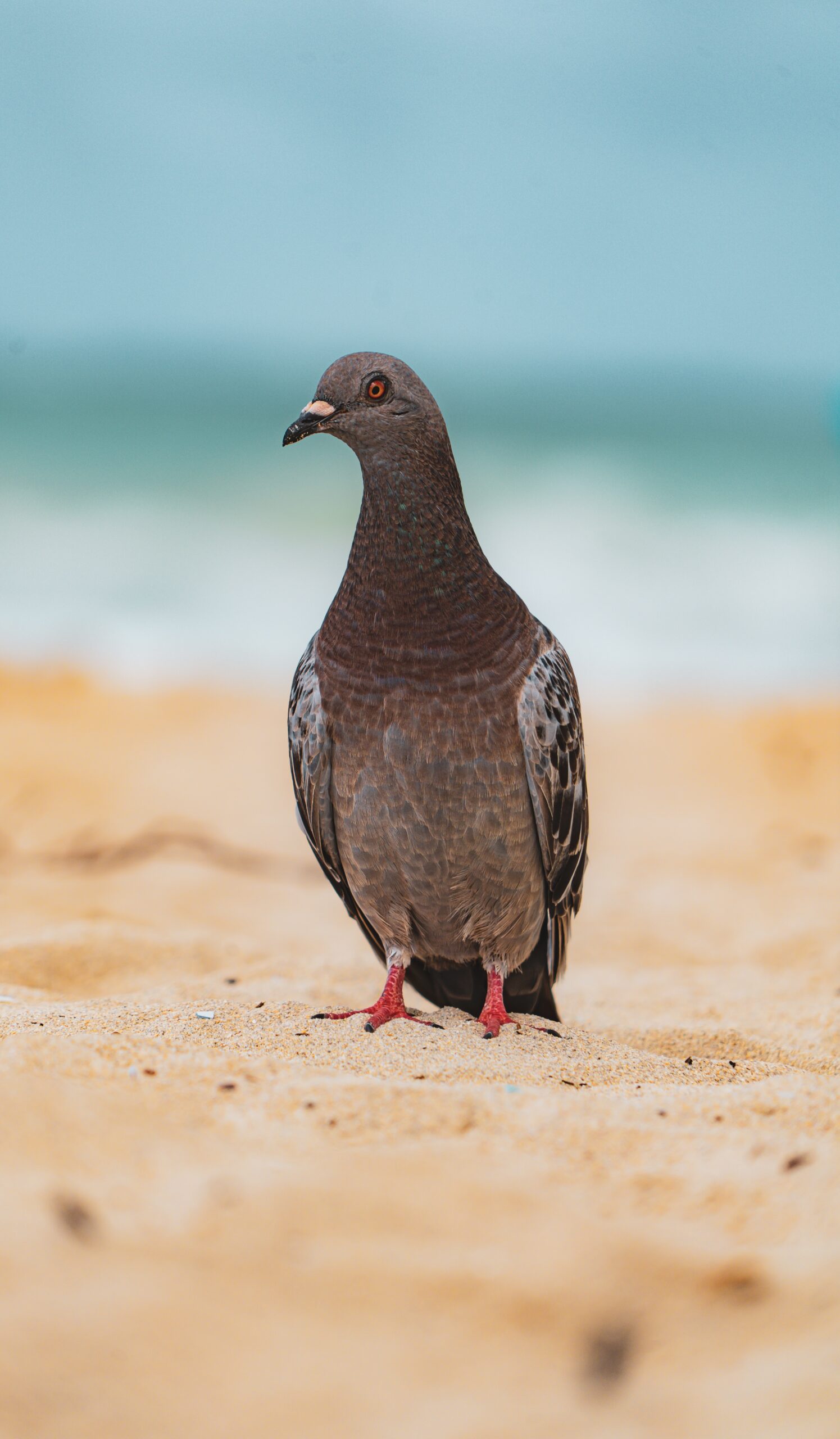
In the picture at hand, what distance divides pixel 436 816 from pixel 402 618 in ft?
1.89

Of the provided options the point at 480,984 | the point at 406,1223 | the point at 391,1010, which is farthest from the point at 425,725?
the point at 406,1223

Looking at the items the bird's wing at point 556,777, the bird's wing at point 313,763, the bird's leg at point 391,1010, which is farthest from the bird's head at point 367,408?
the bird's leg at point 391,1010

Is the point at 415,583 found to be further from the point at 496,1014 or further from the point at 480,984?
the point at 480,984

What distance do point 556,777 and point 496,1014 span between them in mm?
A: 716

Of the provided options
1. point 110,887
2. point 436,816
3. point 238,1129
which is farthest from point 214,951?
point 238,1129

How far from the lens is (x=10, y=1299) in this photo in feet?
4.88

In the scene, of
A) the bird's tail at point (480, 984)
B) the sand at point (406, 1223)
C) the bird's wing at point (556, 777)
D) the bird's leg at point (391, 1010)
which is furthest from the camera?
the bird's tail at point (480, 984)

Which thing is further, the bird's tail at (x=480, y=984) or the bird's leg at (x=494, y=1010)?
the bird's tail at (x=480, y=984)

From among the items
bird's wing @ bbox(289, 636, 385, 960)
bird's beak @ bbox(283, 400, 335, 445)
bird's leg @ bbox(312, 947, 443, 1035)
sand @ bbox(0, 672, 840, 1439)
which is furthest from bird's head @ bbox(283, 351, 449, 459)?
sand @ bbox(0, 672, 840, 1439)

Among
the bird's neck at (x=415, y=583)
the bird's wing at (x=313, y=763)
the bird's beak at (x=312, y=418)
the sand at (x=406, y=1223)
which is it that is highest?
the bird's beak at (x=312, y=418)

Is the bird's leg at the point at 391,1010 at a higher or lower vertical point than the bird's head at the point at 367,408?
lower

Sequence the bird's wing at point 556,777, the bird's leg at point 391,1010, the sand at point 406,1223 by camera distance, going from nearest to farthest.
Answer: the sand at point 406,1223
the bird's leg at point 391,1010
the bird's wing at point 556,777

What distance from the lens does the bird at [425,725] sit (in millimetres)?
3271

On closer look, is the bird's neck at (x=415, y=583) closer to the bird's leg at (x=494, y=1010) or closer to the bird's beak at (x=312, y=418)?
the bird's beak at (x=312, y=418)
